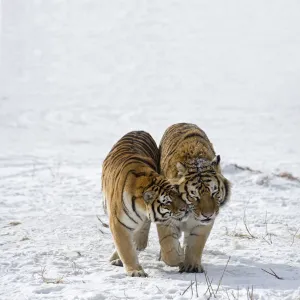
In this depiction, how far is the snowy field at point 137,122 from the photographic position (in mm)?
4949

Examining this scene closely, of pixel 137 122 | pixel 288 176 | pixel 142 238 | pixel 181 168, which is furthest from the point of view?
pixel 137 122

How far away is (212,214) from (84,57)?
17.6 m

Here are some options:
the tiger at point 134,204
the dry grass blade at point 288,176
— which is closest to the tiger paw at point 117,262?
the tiger at point 134,204

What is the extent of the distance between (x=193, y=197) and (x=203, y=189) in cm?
9

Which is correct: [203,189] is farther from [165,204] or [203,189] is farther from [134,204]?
[134,204]

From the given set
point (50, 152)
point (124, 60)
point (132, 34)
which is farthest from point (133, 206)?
point (132, 34)

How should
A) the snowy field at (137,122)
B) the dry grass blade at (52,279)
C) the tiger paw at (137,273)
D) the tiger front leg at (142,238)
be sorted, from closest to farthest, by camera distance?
the dry grass blade at (52,279) < the tiger paw at (137,273) < the snowy field at (137,122) < the tiger front leg at (142,238)

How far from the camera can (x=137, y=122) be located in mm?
16797

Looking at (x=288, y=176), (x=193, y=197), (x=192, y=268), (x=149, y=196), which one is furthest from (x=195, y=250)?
(x=288, y=176)

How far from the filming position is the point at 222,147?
13.8 meters

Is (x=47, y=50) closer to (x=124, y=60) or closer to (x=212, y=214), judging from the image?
(x=124, y=60)

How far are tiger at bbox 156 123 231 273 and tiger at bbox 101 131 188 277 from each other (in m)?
0.12

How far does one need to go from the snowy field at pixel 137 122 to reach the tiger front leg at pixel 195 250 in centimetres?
16

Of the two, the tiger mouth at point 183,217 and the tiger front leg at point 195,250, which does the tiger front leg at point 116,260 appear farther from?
the tiger mouth at point 183,217
